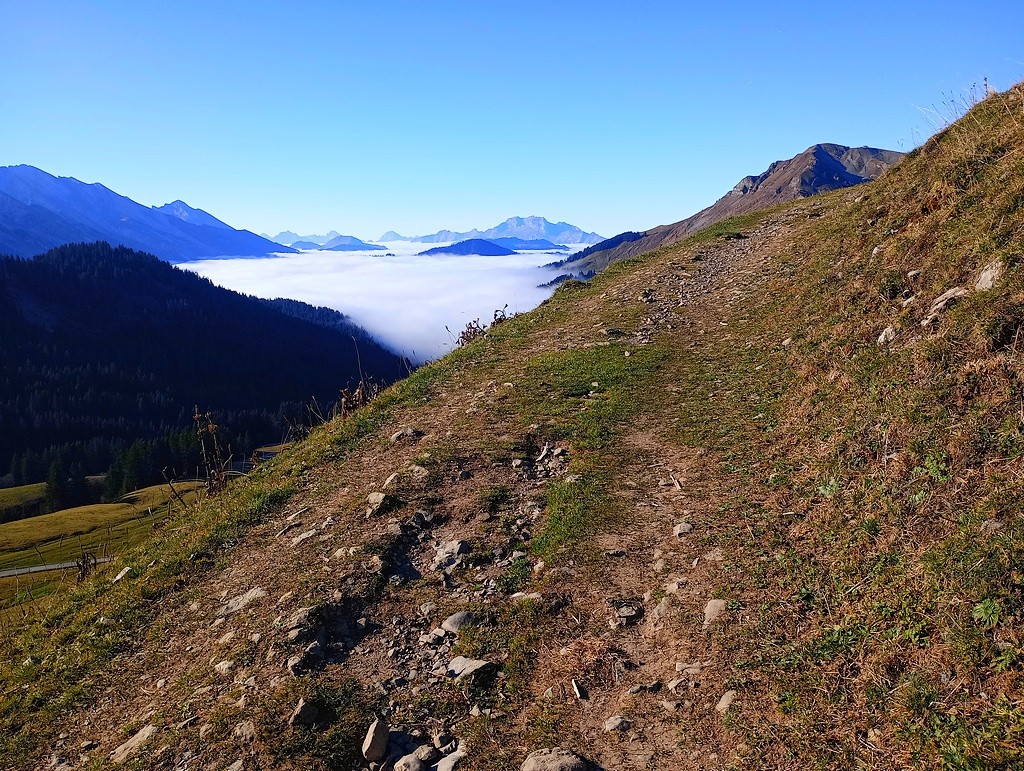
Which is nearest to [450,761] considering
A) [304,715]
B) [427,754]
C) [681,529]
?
[427,754]

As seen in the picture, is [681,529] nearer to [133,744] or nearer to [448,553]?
[448,553]

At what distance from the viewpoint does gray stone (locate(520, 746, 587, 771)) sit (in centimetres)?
524

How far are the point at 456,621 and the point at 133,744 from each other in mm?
3505

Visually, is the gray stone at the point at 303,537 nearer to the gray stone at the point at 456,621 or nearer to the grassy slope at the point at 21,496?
the gray stone at the point at 456,621

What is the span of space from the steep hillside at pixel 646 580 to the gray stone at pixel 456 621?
0.03 meters

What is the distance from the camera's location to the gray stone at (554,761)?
5242 mm

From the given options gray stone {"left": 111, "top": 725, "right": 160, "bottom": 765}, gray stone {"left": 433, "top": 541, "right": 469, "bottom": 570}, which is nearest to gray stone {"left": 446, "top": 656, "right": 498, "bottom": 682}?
gray stone {"left": 433, "top": 541, "right": 469, "bottom": 570}

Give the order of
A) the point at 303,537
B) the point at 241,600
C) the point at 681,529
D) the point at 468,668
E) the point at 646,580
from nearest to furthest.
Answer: the point at 468,668, the point at 646,580, the point at 681,529, the point at 241,600, the point at 303,537

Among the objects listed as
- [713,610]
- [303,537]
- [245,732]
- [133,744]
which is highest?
[713,610]

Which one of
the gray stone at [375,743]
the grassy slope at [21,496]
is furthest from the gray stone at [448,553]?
the grassy slope at [21,496]

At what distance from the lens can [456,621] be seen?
296 inches

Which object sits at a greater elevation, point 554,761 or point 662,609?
point 662,609

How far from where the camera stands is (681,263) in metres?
28.8

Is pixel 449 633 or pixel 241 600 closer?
pixel 449 633
